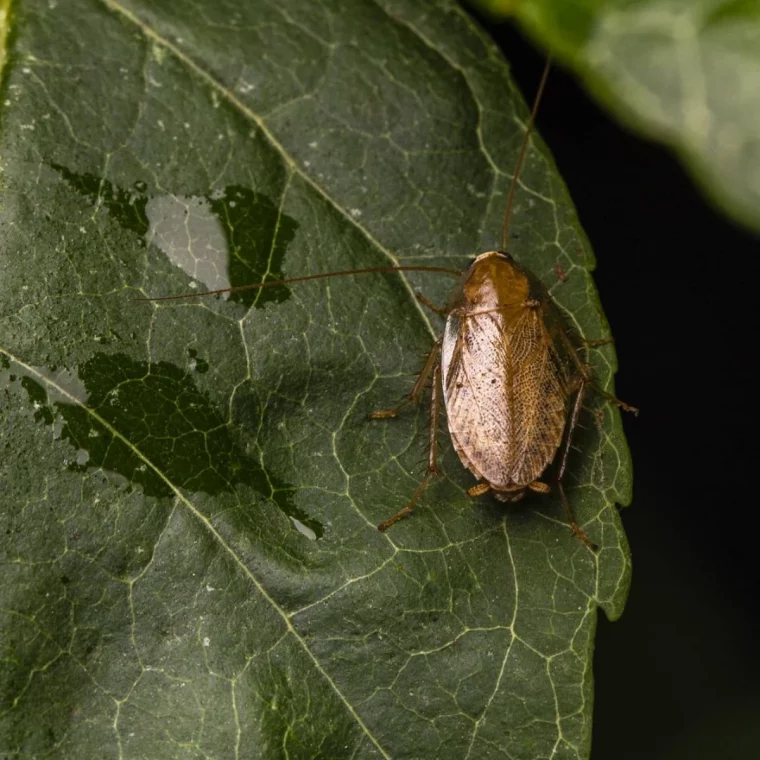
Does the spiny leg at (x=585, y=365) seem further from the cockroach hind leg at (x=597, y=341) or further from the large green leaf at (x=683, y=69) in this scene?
the large green leaf at (x=683, y=69)

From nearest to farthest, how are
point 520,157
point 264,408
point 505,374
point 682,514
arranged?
point 264,408 < point 520,157 < point 505,374 < point 682,514

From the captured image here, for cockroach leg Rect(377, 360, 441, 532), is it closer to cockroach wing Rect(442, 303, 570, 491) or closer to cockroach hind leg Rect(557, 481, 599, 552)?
cockroach wing Rect(442, 303, 570, 491)

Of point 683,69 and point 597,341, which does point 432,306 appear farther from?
point 683,69

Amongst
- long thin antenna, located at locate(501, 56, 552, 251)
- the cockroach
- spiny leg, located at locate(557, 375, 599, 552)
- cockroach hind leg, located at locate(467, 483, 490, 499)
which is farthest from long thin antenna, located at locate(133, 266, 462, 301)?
cockroach hind leg, located at locate(467, 483, 490, 499)

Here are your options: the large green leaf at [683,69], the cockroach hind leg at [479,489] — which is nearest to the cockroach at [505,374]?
the cockroach hind leg at [479,489]

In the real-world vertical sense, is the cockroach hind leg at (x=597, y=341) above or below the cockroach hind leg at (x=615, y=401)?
above

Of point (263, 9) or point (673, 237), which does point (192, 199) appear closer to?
point (263, 9)

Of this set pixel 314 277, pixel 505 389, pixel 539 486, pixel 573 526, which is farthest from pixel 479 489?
pixel 314 277
